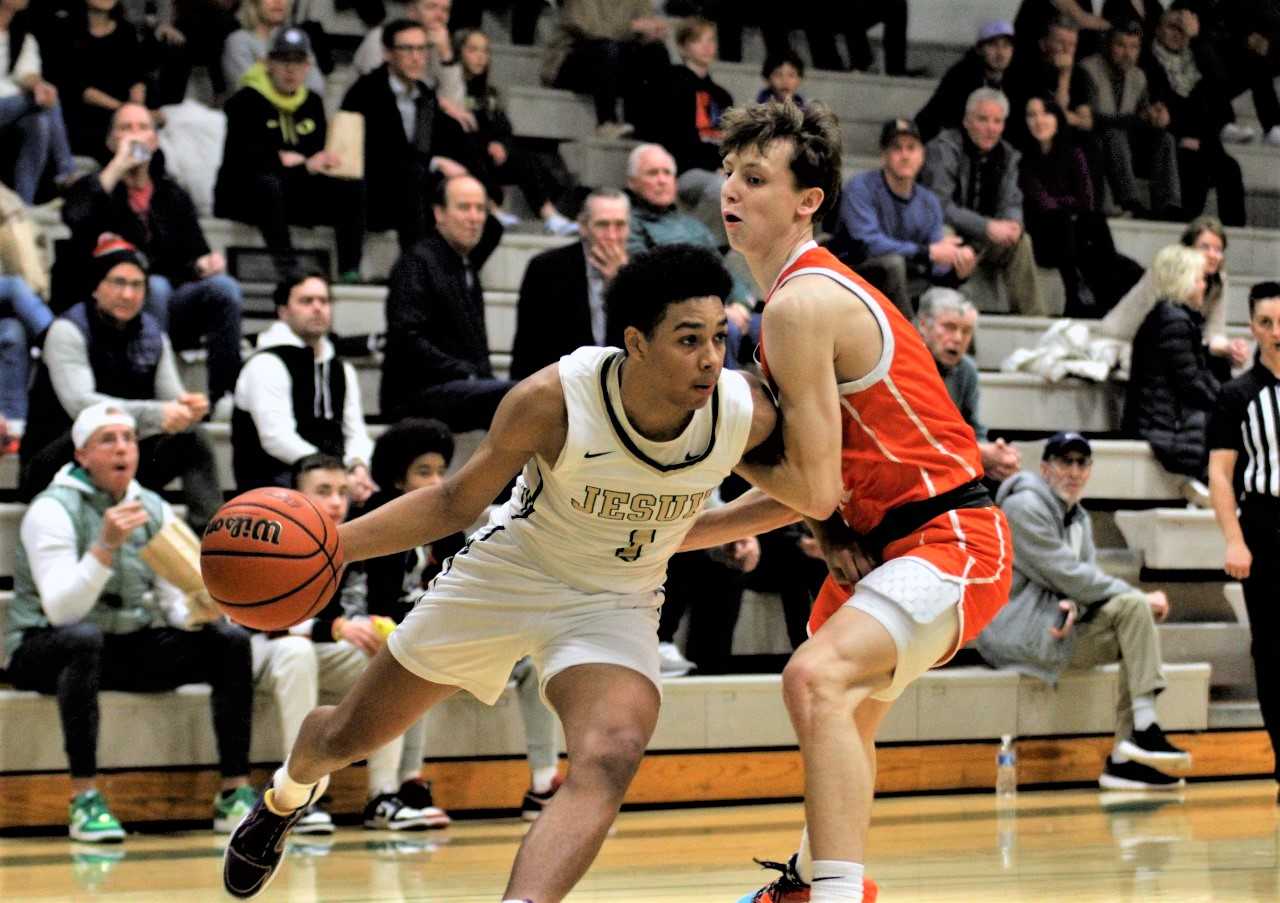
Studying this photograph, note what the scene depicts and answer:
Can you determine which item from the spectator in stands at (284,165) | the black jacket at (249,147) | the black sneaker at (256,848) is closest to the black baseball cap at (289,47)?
the spectator in stands at (284,165)

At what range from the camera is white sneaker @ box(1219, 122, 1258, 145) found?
12605 millimetres

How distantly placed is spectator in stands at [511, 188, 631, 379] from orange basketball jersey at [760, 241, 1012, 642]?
3.65 meters

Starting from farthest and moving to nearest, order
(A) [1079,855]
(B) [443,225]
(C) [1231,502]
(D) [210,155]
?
(D) [210,155]
(B) [443,225]
(C) [1231,502]
(A) [1079,855]

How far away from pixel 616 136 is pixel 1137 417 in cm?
319

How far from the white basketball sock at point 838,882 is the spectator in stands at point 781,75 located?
23.1 feet

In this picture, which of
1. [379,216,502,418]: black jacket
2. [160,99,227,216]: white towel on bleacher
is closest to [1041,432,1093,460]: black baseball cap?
[379,216,502,418]: black jacket

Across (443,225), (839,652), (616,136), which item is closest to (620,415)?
(839,652)

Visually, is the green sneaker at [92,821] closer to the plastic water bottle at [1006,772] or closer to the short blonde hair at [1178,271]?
→ the plastic water bottle at [1006,772]

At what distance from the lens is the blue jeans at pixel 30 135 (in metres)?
8.47

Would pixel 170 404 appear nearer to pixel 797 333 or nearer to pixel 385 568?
pixel 385 568

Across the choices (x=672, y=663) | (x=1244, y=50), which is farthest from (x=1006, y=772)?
(x=1244, y=50)

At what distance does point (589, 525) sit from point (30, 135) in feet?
18.0

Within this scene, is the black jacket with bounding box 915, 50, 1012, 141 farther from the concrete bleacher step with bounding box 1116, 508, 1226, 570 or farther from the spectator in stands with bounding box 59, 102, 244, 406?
the spectator in stands with bounding box 59, 102, 244, 406

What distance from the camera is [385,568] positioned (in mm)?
6965
